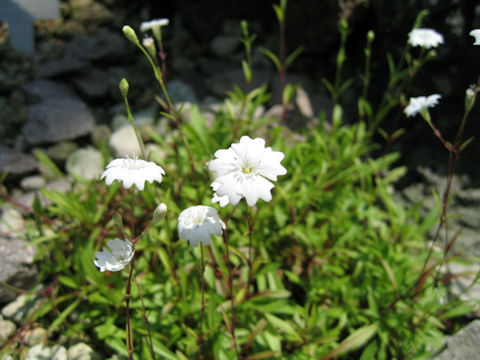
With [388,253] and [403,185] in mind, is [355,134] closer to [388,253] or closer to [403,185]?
[403,185]

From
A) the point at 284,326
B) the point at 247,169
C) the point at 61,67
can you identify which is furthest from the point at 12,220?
the point at 247,169

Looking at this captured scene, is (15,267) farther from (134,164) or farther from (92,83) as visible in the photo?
(92,83)

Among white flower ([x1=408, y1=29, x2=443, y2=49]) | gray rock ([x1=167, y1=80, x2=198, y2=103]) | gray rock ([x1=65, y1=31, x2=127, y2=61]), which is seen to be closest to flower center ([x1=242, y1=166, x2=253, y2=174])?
white flower ([x1=408, y1=29, x2=443, y2=49])

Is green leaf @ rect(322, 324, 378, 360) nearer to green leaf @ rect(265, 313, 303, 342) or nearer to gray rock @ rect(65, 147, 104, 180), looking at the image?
green leaf @ rect(265, 313, 303, 342)

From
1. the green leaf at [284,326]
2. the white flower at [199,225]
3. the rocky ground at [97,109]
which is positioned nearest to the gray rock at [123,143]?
the rocky ground at [97,109]

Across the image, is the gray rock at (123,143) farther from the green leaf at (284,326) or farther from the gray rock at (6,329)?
the green leaf at (284,326)

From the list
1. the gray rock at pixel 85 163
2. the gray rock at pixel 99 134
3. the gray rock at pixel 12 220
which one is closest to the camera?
the gray rock at pixel 12 220
